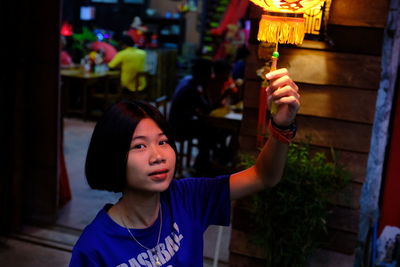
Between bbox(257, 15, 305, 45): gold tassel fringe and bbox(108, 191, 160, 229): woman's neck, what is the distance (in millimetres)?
717

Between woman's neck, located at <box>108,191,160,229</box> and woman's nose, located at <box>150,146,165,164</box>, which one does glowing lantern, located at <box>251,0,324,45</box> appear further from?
woman's neck, located at <box>108,191,160,229</box>

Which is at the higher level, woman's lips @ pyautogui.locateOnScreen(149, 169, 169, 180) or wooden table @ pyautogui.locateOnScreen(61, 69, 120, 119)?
woman's lips @ pyautogui.locateOnScreen(149, 169, 169, 180)

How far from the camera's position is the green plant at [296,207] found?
2.83m

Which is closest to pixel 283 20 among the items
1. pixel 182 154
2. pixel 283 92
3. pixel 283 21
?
pixel 283 21

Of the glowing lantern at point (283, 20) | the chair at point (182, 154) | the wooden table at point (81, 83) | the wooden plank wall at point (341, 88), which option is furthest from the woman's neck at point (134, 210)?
the wooden table at point (81, 83)

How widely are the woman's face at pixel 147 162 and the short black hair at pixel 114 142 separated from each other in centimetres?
2

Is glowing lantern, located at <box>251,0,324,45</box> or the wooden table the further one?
the wooden table

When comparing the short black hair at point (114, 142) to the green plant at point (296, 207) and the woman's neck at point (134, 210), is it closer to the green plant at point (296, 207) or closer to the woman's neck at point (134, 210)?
the woman's neck at point (134, 210)

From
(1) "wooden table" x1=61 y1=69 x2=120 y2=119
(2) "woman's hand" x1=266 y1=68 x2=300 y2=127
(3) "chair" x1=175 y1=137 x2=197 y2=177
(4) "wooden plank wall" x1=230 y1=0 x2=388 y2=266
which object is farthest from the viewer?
(1) "wooden table" x1=61 y1=69 x2=120 y2=119

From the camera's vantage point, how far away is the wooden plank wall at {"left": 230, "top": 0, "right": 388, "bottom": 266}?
2928 millimetres

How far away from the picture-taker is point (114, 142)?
1.48m

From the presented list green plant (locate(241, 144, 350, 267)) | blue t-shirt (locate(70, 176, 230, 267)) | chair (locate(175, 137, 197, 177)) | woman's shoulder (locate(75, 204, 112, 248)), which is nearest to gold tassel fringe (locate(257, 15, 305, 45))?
blue t-shirt (locate(70, 176, 230, 267))

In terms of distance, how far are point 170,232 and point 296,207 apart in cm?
137

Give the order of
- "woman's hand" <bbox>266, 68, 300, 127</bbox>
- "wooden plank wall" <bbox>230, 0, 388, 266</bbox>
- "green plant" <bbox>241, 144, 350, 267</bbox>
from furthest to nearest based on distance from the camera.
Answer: "wooden plank wall" <bbox>230, 0, 388, 266</bbox>
"green plant" <bbox>241, 144, 350, 267</bbox>
"woman's hand" <bbox>266, 68, 300, 127</bbox>
